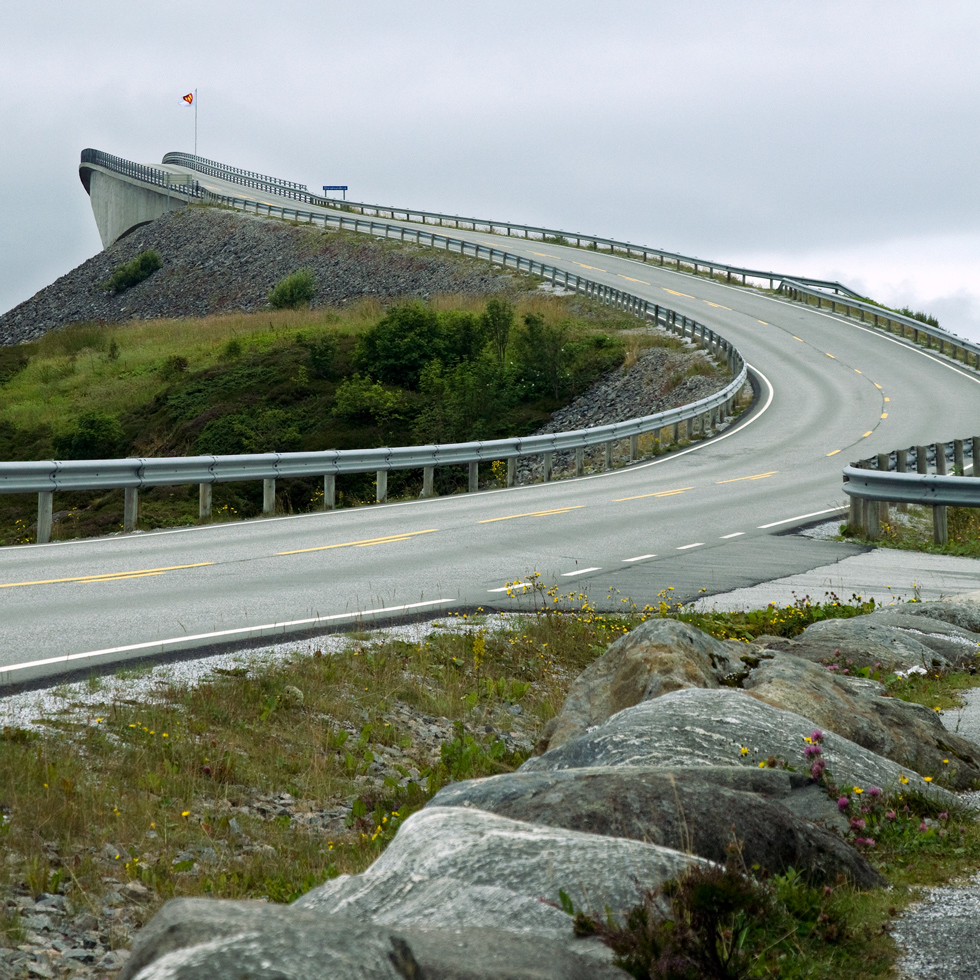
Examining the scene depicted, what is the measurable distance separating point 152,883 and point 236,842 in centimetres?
73

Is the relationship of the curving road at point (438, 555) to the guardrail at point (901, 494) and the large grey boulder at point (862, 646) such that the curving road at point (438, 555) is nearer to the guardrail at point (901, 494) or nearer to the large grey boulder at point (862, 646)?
the guardrail at point (901, 494)

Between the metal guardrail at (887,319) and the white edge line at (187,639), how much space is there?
4062 centimetres

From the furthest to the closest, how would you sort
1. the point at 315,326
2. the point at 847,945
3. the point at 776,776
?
the point at 315,326, the point at 776,776, the point at 847,945

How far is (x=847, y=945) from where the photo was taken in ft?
13.0

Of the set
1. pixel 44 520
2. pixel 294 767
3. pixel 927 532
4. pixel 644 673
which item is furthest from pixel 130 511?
pixel 927 532

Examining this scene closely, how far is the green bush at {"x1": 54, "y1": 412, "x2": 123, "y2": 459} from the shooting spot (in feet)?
135

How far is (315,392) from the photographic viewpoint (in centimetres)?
4347

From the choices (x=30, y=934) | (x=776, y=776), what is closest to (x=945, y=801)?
(x=776, y=776)

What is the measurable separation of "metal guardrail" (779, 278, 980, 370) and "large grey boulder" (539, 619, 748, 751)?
1660 inches

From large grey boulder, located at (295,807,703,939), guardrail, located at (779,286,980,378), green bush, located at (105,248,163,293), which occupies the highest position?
green bush, located at (105,248,163,293)

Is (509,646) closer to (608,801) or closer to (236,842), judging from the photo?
(236,842)

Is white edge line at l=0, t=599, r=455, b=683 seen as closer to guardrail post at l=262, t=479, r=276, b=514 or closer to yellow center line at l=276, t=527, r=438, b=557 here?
yellow center line at l=276, t=527, r=438, b=557

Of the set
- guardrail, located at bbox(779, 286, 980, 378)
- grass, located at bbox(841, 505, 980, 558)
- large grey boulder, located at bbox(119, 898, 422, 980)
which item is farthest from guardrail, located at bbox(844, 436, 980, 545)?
guardrail, located at bbox(779, 286, 980, 378)

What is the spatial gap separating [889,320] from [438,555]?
4511 cm
